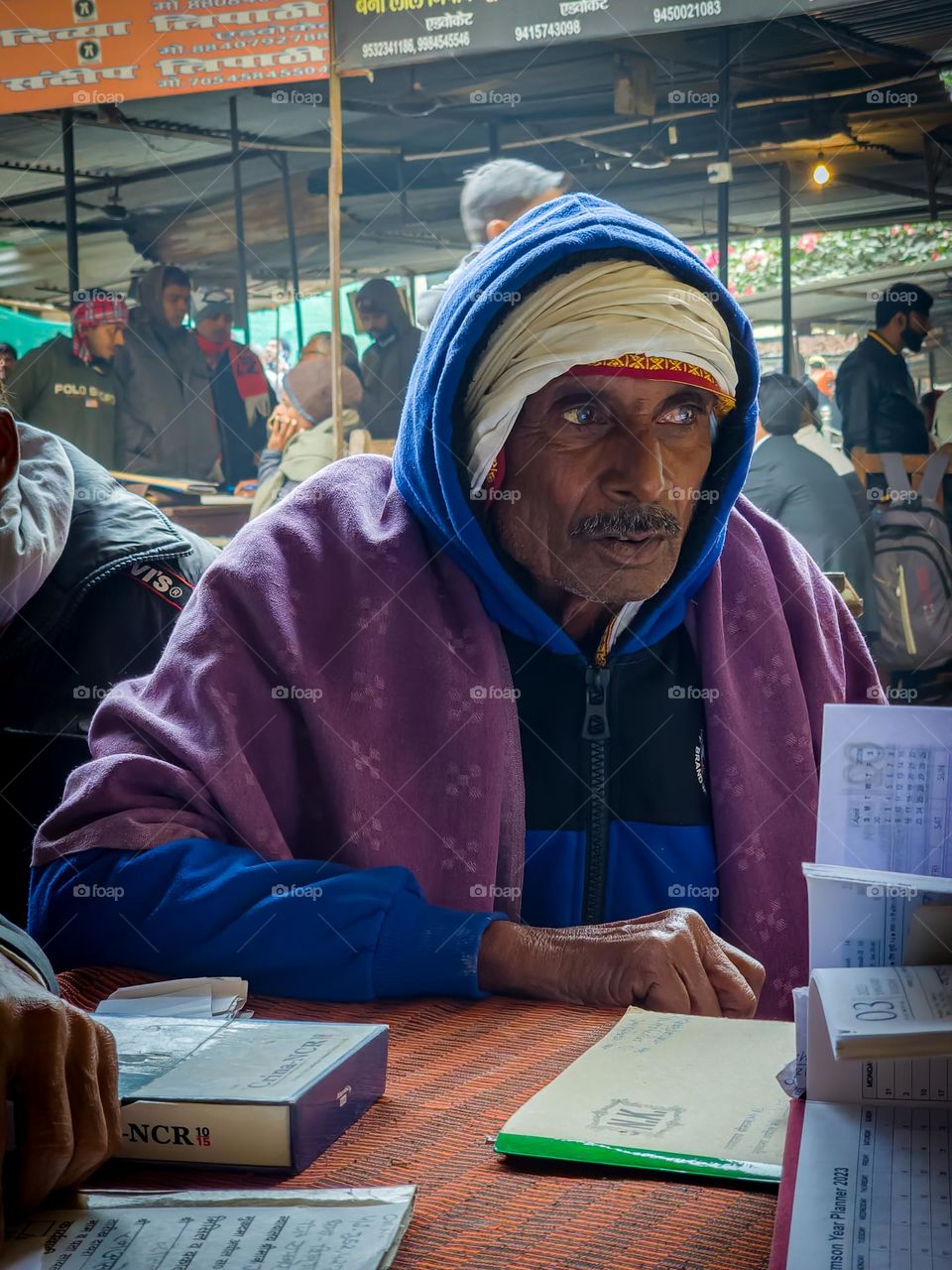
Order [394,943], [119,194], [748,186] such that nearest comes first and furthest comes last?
[394,943] → [748,186] → [119,194]

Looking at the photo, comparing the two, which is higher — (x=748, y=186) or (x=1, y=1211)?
(x=748, y=186)

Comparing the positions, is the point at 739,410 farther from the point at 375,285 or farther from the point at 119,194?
the point at 119,194

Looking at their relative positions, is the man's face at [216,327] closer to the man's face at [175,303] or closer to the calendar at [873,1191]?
the man's face at [175,303]

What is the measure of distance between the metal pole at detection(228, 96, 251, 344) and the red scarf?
63mm

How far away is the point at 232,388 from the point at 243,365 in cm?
11

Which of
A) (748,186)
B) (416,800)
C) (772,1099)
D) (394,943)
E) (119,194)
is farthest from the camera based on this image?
(119,194)

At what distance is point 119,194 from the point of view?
545 cm

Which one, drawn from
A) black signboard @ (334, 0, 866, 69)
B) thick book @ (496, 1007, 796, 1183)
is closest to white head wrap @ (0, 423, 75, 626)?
thick book @ (496, 1007, 796, 1183)

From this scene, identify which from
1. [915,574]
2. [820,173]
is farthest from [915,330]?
[915,574]

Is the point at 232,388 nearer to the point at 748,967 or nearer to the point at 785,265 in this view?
the point at 785,265

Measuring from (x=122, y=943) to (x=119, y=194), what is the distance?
4695 millimetres

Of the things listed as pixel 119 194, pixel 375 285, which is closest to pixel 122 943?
pixel 375 285

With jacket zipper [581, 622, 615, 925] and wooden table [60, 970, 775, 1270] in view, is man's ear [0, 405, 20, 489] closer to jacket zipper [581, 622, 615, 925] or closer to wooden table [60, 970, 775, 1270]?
jacket zipper [581, 622, 615, 925]

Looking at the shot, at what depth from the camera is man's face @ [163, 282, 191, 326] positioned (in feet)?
17.5
